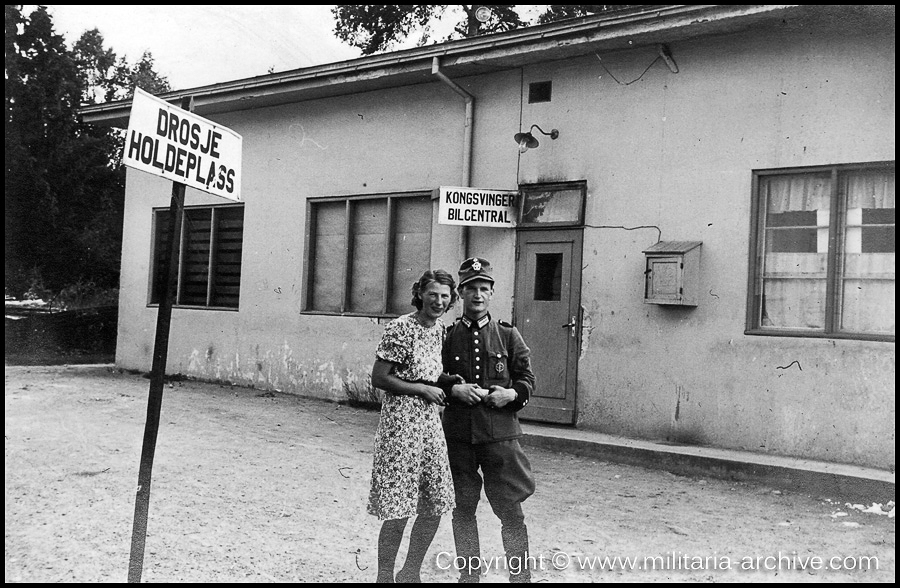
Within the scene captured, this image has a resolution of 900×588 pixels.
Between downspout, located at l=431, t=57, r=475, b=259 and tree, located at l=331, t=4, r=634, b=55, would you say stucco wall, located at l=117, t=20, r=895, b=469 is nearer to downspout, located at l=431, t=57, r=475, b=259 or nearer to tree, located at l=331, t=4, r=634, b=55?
downspout, located at l=431, t=57, r=475, b=259

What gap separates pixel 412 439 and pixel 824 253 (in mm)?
4991

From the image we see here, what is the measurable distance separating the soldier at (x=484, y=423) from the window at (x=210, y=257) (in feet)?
26.7

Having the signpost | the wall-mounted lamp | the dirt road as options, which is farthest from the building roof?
the signpost

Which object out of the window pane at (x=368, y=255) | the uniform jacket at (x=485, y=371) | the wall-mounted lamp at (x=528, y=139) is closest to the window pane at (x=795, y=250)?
the wall-mounted lamp at (x=528, y=139)

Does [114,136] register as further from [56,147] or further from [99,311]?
[99,311]

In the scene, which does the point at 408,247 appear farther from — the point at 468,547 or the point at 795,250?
the point at 468,547

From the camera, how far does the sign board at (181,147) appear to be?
11.3 feet

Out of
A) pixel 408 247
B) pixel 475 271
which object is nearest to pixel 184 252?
pixel 408 247

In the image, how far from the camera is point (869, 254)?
6.93 meters

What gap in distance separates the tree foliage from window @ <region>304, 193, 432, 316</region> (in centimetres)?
978

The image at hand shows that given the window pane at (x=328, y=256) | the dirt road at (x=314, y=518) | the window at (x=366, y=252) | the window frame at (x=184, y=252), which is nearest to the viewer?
the dirt road at (x=314, y=518)

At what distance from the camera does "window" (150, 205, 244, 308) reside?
11.8m

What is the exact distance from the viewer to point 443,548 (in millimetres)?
4656

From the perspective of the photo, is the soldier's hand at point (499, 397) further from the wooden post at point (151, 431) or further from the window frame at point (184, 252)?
the window frame at point (184, 252)
